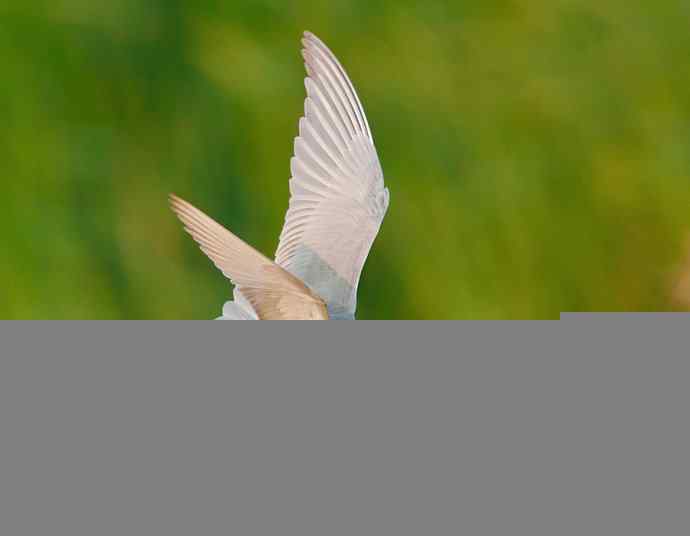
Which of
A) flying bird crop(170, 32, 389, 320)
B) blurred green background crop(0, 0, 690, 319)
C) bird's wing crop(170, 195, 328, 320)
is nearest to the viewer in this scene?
bird's wing crop(170, 195, 328, 320)

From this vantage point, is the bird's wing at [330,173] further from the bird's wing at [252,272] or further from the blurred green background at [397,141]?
the blurred green background at [397,141]

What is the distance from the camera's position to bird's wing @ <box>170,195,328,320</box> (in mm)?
1145

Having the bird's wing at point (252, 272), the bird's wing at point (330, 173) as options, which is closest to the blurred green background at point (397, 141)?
the bird's wing at point (330, 173)

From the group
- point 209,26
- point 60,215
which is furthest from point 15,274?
point 209,26

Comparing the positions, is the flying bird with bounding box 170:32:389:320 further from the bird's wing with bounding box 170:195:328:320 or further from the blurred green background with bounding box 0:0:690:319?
→ the blurred green background with bounding box 0:0:690:319

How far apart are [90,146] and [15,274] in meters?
0.35

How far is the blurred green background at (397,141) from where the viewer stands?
8.10 feet

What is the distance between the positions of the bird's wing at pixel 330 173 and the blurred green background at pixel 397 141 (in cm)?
77

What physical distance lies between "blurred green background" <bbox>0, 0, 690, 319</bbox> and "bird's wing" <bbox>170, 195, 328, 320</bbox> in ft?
3.63

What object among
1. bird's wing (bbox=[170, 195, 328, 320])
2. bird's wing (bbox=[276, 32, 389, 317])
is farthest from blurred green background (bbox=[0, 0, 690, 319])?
bird's wing (bbox=[170, 195, 328, 320])

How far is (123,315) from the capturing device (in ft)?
7.77

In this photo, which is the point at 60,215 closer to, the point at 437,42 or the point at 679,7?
the point at 437,42

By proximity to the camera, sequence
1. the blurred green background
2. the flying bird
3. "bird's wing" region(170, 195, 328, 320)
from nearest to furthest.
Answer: "bird's wing" region(170, 195, 328, 320)
the flying bird
the blurred green background

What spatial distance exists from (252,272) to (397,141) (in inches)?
55.0
